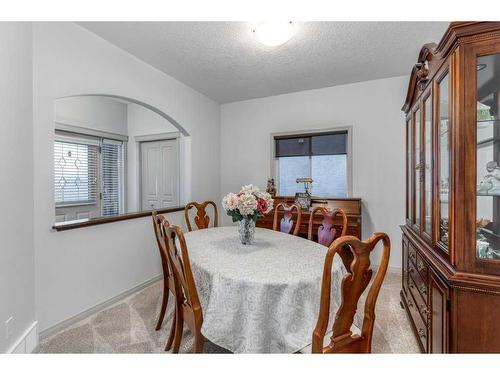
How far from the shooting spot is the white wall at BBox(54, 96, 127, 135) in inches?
153

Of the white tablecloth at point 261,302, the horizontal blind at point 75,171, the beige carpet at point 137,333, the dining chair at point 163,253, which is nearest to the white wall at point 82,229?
the beige carpet at point 137,333

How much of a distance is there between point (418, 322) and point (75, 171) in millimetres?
4860

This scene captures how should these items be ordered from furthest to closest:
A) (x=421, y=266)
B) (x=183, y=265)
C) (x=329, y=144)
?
(x=329, y=144) < (x=421, y=266) < (x=183, y=265)

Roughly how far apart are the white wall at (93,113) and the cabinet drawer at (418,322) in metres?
4.62

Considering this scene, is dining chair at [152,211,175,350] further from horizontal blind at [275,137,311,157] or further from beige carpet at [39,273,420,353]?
horizontal blind at [275,137,311,157]

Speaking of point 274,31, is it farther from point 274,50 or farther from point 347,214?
point 347,214

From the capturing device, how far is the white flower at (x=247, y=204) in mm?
1893

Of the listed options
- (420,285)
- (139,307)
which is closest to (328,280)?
(420,285)

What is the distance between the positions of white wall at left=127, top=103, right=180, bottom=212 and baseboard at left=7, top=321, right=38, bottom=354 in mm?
3344

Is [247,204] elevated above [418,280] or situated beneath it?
elevated above

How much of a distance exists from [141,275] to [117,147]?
2.93 metres

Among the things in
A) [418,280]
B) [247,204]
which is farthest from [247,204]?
[418,280]

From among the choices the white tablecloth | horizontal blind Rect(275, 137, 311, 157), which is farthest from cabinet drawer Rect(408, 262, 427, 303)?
horizontal blind Rect(275, 137, 311, 157)

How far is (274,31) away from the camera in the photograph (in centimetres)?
204
